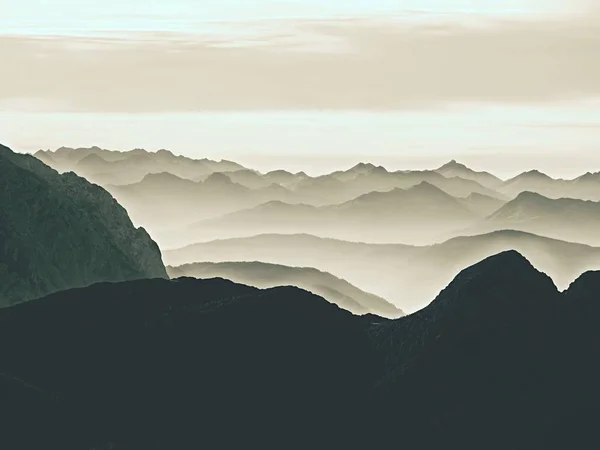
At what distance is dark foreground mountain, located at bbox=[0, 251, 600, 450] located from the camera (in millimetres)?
65125

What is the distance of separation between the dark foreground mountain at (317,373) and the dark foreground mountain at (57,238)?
79.2 m

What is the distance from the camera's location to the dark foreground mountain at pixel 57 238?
15388 centimetres

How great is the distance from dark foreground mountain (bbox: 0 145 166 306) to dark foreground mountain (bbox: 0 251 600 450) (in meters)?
79.2

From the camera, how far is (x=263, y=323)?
71375mm

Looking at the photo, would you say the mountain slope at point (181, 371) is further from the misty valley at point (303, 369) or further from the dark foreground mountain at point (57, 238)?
the dark foreground mountain at point (57, 238)

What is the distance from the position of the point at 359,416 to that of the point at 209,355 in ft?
27.0

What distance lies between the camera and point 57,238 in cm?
16338

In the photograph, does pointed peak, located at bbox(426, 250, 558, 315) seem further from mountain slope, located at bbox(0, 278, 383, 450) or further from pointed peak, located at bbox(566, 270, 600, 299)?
mountain slope, located at bbox(0, 278, 383, 450)

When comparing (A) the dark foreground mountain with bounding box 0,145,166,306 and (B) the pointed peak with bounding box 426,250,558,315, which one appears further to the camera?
(A) the dark foreground mountain with bounding box 0,145,166,306

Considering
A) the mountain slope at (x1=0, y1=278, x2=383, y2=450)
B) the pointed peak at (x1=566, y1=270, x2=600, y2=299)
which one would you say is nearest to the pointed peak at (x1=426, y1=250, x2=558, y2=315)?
the pointed peak at (x1=566, y1=270, x2=600, y2=299)

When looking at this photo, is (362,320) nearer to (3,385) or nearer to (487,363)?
(487,363)

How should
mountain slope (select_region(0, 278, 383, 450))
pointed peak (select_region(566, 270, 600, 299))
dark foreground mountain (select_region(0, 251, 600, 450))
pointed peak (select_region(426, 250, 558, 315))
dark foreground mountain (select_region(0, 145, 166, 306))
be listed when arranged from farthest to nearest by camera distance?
1. dark foreground mountain (select_region(0, 145, 166, 306))
2. pointed peak (select_region(566, 270, 600, 299))
3. pointed peak (select_region(426, 250, 558, 315))
4. mountain slope (select_region(0, 278, 383, 450))
5. dark foreground mountain (select_region(0, 251, 600, 450))

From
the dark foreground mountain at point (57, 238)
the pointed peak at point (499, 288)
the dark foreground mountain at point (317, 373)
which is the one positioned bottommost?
the dark foreground mountain at point (317, 373)

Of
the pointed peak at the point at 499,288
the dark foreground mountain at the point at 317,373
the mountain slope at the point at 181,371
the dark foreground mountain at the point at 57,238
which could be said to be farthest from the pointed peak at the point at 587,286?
the dark foreground mountain at the point at 57,238
